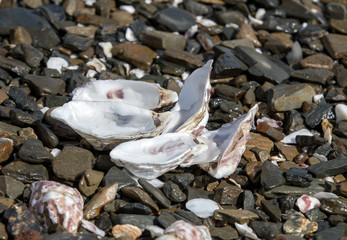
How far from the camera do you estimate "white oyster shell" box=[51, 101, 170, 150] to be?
152 inches

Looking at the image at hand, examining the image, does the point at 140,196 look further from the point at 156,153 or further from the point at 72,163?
the point at 72,163

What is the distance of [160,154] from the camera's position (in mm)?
3818

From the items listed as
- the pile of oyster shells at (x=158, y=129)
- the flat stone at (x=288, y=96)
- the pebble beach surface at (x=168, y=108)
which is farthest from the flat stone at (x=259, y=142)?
the flat stone at (x=288, y=96)

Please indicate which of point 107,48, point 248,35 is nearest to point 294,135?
point 248,35

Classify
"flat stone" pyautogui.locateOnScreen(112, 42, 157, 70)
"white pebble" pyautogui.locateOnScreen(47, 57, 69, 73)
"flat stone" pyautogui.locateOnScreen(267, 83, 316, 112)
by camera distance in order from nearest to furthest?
1. "flat stone" pyautogui.locateOnScreen(267, 83, 316, 112)
2. "white pebble" pyautogui.locateOnScreen(47, 57, 69, 73)
3. "flat stone" pyautogui.locateOnScreen(112, 42, 157, 70)

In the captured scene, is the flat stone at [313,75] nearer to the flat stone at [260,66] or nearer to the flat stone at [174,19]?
the flat stone at [260,66]

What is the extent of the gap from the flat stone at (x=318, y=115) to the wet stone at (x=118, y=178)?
5.92 feet

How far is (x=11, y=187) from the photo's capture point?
11.6 feet

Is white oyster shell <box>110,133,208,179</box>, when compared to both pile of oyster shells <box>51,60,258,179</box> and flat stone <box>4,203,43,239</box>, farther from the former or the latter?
flat stone <box>4,203,43,239</box>

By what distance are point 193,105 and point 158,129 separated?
0.42 meters

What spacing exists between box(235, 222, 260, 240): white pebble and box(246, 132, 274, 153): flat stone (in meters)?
1.00

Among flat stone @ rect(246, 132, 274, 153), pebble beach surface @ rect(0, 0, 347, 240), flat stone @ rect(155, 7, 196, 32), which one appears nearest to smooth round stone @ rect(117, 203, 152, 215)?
pebble beach surface @ rect(0, 0, 347, 240)

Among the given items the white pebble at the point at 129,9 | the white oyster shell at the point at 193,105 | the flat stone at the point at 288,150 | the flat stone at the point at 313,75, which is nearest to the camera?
the white oyster shell at the point at 193,105

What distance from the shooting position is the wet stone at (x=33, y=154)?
3.77 metres
